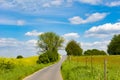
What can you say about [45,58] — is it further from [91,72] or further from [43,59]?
[91,72]

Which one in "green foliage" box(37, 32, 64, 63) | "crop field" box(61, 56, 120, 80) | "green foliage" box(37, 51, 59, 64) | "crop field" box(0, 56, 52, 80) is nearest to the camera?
"crop field" box(61, 56, 120, 80)

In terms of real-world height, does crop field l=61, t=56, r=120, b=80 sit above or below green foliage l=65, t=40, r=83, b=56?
below

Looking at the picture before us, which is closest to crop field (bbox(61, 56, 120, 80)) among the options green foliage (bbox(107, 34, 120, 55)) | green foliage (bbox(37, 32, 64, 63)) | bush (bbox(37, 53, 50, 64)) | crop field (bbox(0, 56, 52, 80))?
crop field (bbox(0, 56, 52, 80))

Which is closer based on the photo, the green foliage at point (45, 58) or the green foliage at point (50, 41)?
the green foliage at point (45, 58)

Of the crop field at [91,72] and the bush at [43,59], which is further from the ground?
the bush at [43,59]

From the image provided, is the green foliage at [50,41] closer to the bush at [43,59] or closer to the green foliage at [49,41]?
the green foliage at [49,41]

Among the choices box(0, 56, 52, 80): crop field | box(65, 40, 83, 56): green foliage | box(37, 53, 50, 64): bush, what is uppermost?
box(65, 40, 83, 56): green foliage

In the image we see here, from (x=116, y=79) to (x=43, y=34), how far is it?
128 m

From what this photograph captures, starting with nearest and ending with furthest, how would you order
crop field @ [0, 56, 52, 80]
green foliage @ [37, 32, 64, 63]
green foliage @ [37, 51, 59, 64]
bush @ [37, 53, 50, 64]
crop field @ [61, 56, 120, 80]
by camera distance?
crop field @ [61, 56, 120, 80], crop field @ [0, 56, 52, 80], bush @ [37, 53, 50, 64], green foliage @ [37, 51, 59, 64], green foliage @ [37, 32, 64, 63]

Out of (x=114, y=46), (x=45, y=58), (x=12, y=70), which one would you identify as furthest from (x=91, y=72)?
(x=114, y=46)

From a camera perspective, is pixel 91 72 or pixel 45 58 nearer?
pixel 91 72

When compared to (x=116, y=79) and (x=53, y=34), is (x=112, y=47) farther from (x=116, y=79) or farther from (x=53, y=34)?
(x=116, y=79)

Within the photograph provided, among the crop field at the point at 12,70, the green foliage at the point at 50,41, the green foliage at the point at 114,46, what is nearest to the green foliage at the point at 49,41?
the green foliage at the point at 50,41

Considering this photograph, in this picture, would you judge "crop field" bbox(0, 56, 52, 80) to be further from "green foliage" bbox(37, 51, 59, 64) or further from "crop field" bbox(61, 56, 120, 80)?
"green foliage" bbox(37, 51, 59, 64)
